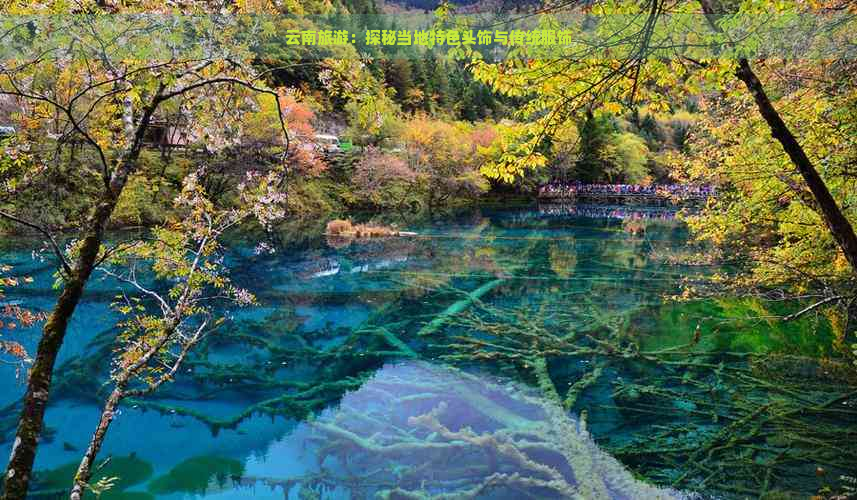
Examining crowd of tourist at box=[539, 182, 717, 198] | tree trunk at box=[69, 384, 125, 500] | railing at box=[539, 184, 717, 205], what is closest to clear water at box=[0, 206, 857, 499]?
tree trunk at box=[69, 384, 125, 500]

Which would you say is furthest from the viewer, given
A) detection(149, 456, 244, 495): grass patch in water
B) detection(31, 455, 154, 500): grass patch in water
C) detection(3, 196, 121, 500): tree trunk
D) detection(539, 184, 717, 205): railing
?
detection(539, 184, 717, 205): railing

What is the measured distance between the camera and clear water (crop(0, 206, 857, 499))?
22.8 feet

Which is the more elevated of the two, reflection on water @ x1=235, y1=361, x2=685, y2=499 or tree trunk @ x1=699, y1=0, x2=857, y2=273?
tree trunk @ x1=699, y1=0, x2=857, y2=273

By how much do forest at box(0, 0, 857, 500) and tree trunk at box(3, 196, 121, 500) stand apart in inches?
0.6

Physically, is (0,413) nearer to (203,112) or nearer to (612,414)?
(203,112)

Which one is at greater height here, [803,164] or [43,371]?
[803,164]

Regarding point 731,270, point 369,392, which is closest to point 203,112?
point 369,392

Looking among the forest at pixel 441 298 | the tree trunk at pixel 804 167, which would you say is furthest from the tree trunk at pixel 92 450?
the tree trunk at pixel 804 167

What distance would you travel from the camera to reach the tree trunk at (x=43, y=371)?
2557mm

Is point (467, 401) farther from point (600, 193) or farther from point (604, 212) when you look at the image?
point (600, 193)

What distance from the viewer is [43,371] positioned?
2.70 meters

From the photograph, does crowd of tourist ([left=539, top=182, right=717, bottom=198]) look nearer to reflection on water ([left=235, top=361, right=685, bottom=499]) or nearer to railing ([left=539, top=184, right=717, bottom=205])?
railing ([left=539, top=184, right=717, bottom=205])

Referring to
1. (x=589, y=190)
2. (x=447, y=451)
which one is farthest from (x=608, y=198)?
(x=447, y=451)

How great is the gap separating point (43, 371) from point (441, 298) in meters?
13.2
